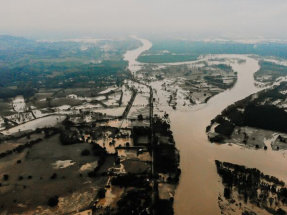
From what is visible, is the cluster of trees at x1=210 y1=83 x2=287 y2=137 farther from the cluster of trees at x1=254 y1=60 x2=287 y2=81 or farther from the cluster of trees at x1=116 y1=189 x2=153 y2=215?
the cluster of trees at x1=254 y1=60 x2=287 y2=81

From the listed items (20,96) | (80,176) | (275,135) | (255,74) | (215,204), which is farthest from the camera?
(255,74)

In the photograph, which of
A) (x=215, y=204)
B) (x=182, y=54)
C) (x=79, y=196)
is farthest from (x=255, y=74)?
(x=79, y=196)

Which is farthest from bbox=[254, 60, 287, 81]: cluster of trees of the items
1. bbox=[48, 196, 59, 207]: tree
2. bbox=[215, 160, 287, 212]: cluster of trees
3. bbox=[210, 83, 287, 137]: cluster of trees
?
bbox=[48, 196, 59, 207]: tree

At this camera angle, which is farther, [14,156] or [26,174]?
[14,156]

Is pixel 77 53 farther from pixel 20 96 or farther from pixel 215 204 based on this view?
pixel 215 204

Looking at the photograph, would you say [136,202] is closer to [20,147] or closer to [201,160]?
[201,160]

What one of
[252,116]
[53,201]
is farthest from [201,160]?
[53,201]
